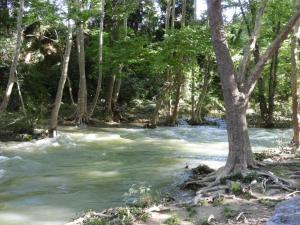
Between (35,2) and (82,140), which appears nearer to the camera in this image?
(35,2)

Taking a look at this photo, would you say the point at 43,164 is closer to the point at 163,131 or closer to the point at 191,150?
the point at 191,150

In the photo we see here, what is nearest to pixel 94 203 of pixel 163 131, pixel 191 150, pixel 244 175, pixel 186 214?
pixel 186 214

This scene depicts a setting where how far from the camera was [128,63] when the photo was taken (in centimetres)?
2370

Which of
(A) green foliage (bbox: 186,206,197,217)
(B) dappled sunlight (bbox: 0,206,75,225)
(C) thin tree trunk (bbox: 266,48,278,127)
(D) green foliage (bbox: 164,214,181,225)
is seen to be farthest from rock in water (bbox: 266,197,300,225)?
(C) thin tree trunk (bbox: 266,48,278,127)

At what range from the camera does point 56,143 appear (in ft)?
54.6

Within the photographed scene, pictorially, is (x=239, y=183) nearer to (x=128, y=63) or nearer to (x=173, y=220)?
(x=173, y=220)

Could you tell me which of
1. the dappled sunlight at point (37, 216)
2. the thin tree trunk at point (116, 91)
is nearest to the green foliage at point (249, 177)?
the dappled sunlight at point (37, 216)

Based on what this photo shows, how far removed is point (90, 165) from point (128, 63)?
1195 centimetres

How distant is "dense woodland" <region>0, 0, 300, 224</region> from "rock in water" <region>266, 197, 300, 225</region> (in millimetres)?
9421

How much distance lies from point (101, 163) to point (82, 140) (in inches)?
200

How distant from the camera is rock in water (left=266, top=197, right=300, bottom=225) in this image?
3.88m

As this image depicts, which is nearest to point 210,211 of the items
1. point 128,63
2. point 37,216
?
point 37,216

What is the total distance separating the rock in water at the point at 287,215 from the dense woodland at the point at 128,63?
9421 millimetres

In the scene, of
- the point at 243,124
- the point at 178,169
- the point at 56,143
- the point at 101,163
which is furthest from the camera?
the point at 56,143
